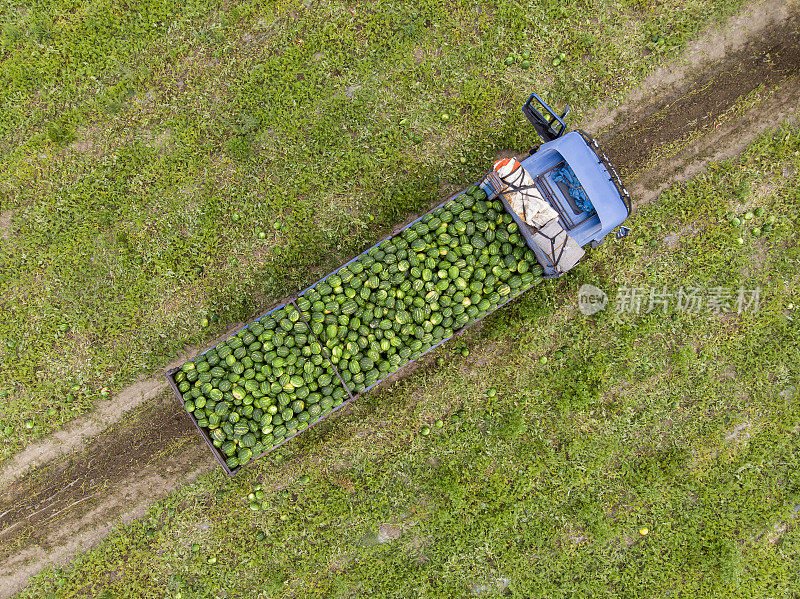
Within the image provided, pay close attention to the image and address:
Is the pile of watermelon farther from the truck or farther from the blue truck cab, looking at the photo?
the blue truck cab

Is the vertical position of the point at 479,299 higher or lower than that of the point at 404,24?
lower

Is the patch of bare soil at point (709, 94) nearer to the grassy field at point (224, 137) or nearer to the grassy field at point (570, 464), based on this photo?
the grassy field at point (224, 137)

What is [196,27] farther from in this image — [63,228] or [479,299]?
[479,299]

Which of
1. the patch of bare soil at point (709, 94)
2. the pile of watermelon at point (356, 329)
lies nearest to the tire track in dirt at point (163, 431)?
the patch of bare soil at point (709, 94)

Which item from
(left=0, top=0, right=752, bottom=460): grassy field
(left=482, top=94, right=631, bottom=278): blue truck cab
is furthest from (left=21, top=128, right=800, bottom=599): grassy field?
(left=0, top=0, right=752, bottom=460): grassy field

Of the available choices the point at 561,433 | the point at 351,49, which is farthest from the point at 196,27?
the point at 561,433

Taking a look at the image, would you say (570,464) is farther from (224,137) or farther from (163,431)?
(224,137)
